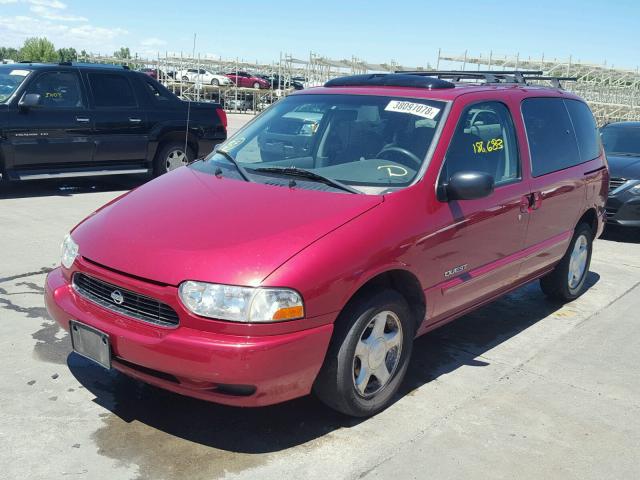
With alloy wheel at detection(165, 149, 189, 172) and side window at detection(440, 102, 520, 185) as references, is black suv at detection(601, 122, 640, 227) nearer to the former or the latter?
side window at detection(440, 102, 520, 185)

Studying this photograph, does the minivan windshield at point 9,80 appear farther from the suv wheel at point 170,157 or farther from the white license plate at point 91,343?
the white license plate at point 91,343

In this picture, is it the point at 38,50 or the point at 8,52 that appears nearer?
the point at 38,50

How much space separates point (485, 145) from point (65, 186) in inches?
308

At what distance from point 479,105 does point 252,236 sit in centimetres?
201

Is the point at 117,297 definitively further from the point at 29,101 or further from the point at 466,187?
the point at 29,101

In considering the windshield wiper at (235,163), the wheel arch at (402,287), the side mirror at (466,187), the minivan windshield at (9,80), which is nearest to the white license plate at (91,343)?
the wheel arch at (402,287)

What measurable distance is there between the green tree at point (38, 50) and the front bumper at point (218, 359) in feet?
166

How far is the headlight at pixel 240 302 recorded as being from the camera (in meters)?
2.99

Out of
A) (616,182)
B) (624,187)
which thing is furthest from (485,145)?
(616,182)

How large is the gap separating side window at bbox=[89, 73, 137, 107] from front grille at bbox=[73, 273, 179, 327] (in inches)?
274

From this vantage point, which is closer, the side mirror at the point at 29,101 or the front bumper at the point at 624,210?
the front bumper at the point at 624,210

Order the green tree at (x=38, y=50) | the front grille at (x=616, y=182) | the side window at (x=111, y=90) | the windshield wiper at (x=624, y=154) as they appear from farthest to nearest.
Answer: the green tree at (x=38, y=50) → the side window at (x=111, y=90) → the windshield wiper at (x=624, y=154) → the front grille at (x=616, y=182)

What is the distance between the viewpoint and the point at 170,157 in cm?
1081

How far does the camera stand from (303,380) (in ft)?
10.4
